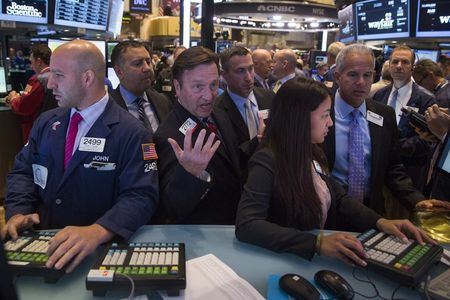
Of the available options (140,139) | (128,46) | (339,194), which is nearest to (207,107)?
(140,139)

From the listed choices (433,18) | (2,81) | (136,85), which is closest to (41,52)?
(2,81)

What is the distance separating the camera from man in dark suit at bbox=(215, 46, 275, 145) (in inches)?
105

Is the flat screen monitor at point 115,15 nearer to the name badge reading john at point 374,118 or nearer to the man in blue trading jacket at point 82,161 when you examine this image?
the man in blue trading jacket at point 82,161

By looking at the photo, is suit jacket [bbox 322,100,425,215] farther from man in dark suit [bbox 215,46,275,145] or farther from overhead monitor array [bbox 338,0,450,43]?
overhead monitor array [bbox 338,0,450,43]

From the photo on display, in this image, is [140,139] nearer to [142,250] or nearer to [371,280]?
[142,250]

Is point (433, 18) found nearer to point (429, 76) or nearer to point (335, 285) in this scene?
point (429, 76)

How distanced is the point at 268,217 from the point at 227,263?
33 centimetres

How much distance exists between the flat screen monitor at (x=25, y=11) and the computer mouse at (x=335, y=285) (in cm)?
458

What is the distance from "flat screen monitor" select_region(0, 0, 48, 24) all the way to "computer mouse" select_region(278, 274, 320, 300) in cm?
454

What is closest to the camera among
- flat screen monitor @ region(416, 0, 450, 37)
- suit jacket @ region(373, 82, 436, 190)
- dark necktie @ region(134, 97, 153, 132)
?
suit jacket @ region(373, 82, 436, 190)

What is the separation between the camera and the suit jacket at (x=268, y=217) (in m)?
1.30

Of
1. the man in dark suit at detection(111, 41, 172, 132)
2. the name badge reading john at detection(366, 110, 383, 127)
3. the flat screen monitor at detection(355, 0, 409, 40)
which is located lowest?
the name badge reading john at detection(366, 110, 383, 127)

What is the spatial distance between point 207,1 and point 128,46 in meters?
0.92

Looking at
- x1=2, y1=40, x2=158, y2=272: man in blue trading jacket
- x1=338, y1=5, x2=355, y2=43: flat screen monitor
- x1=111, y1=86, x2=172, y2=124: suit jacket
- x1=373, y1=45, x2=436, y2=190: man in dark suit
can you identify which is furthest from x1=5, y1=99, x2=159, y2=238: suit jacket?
x1=338, y1=5, x2=355, y2=43: flat screen monitor
